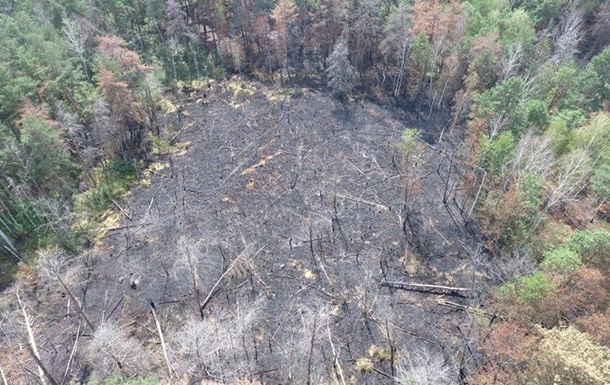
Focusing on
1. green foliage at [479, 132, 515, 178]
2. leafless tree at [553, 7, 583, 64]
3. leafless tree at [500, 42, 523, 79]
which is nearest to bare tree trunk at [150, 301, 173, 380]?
green foliage at [479, 132, 515, 178]

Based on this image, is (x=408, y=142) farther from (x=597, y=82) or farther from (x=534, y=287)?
(x=597, y=82)

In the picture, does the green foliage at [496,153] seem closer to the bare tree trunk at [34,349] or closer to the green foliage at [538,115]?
the green foliage at [538,115]

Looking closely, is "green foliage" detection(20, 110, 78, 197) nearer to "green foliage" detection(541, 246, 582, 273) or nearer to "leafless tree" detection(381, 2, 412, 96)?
"leafless tree" detection(381, 2, 412, 96)

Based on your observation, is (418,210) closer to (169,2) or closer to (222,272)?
(222,272)

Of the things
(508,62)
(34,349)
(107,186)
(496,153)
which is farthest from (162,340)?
(508,62)

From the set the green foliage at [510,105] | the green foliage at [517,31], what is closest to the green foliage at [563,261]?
the green foliage at [510,105]

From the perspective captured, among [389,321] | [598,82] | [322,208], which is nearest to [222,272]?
[322,208]
